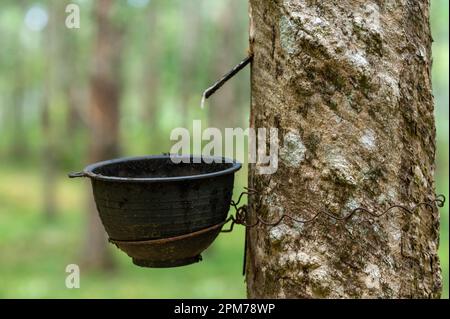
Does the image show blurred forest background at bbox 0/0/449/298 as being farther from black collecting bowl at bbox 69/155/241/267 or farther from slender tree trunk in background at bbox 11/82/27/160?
black collecting bowl at bbox 69/155/241/267

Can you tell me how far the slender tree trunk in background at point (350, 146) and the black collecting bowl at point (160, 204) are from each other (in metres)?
0.27

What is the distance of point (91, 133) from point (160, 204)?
5296 millimetres

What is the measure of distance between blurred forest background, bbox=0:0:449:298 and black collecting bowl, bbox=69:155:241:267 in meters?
5.01

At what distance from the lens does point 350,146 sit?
6.25 feet

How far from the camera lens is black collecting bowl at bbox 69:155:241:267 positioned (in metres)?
2.04

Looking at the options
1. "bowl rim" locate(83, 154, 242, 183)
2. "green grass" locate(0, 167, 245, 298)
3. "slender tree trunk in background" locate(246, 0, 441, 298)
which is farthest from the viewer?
"green grass" locate(0, 167, 245, 298)

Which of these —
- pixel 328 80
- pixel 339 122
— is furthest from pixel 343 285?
pixel 328 80

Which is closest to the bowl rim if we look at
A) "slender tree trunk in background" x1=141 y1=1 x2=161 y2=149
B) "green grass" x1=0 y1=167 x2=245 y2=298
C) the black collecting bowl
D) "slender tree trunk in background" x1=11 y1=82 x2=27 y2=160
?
the black collecting bowl

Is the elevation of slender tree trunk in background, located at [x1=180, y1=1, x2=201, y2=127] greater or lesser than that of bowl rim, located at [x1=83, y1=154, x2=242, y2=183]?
greater

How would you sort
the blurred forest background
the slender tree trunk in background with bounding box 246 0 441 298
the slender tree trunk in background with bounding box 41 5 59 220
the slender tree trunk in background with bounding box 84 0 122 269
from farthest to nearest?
the slender tree trunk in background with bounding box 41 5 59 220 < the blurred forest background < the slender tree trunk in background with bounding box 84 0 122 269 < the slender tree trunk in background with bounding box 246 0 441 298

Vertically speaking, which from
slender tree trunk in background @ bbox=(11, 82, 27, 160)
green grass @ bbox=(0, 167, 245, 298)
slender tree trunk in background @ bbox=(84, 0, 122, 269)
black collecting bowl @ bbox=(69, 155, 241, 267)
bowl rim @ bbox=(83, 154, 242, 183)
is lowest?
green grass @ bbox=(0, 167, 245, 298)

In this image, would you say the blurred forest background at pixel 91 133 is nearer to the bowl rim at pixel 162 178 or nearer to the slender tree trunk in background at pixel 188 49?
the slender tree trunk in background at pixel 188 49

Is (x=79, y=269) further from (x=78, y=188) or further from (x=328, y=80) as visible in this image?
(x=78, y=188)

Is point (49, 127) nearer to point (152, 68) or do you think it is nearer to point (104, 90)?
point (104, 90)
